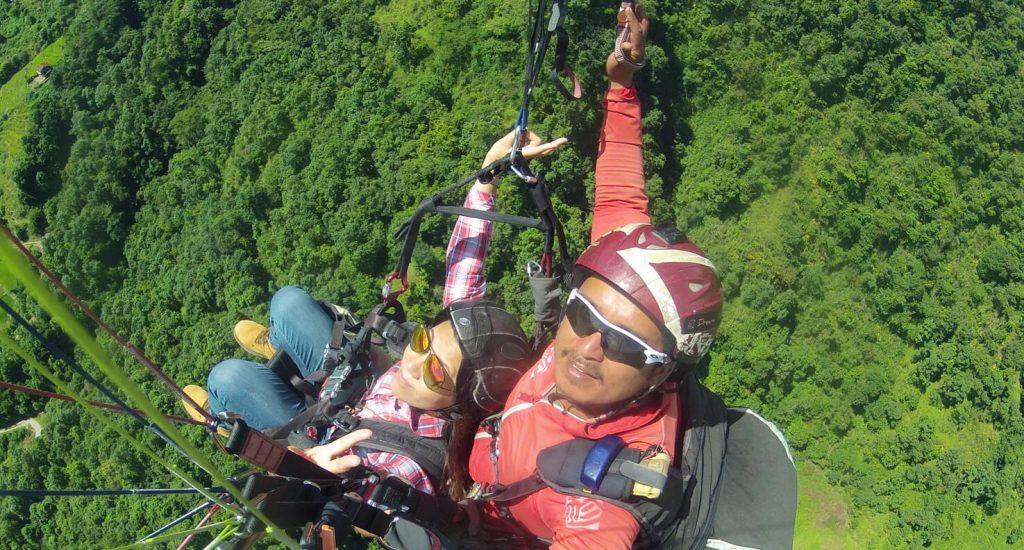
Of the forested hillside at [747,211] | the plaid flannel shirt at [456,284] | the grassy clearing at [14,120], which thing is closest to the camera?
the plaid flannel shirt at [456,284]

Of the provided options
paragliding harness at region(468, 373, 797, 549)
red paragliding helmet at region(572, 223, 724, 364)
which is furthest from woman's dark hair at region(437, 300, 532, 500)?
red paragliding helmet at region(572, 223, 724, 364)

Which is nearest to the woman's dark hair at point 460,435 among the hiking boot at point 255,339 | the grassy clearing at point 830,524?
the hiking boot at point 255,339

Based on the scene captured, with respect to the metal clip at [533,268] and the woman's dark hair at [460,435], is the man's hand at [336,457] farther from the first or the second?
the metal clip at [533,268]

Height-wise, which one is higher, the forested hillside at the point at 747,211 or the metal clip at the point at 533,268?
the metal clip at the point at 533,268

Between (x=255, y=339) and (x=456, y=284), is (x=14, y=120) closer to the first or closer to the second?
(x=255, y=339)

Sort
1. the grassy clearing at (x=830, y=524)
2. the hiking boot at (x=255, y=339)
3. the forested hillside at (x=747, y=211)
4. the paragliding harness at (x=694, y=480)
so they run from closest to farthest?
the paragliding harness at (x=694, y=480) < the hiking boot at (x=255, y=339) < the grassy clearing at (x=830, y=524) < the forested hillside at (x=747, y=211)

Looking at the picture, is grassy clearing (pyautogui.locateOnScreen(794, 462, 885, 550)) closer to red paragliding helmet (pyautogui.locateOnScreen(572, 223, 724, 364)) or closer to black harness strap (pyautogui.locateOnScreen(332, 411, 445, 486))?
black harness strap (pyautogui.locateOnScreen(332, 411, 445, 486))

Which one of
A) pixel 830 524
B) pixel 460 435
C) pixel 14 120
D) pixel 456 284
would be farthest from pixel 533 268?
pixel 14 120
